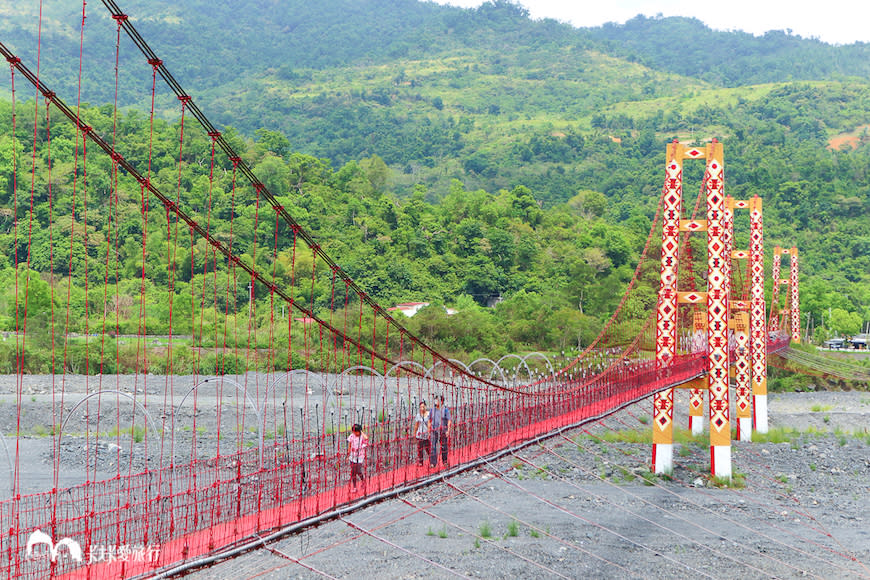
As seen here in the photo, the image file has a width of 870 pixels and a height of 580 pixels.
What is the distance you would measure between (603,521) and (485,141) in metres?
85.0

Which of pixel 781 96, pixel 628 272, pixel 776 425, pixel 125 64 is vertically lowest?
pixel 776 425

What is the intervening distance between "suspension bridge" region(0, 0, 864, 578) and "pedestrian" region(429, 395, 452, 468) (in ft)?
0.57

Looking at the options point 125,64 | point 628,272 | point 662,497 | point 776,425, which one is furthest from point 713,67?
point 662,497

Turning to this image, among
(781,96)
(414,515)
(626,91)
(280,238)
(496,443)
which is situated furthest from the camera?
(626,91)

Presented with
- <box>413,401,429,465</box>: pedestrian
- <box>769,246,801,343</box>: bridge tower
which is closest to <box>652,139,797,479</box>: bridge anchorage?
<box>413,401,429,465</box>: pedestrian

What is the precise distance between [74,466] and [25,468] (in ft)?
2.75

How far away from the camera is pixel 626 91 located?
12800 centimetres

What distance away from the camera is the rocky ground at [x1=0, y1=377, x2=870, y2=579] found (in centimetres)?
1189

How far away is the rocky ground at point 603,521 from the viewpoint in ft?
39.0

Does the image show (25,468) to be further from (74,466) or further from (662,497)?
(662,497)

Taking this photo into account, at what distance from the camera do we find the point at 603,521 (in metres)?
14.2

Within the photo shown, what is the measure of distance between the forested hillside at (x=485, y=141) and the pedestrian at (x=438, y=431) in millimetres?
Result: 23841

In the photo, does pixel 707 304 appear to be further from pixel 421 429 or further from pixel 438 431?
pixel 421 429

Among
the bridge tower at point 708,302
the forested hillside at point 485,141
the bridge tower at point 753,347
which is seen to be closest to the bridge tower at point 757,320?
the bridge tower at point 753,347
